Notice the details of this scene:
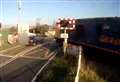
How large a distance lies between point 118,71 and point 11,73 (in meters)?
5.93

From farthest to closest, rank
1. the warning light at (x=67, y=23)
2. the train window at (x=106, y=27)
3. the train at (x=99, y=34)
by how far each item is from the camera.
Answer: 1. the warning light at (x=67, y=23)
2. the train window at (x=106, y=27)
3. the train at (x=99, y=34)

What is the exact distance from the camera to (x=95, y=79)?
1138cm

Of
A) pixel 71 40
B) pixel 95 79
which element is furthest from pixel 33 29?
pixel 95 79

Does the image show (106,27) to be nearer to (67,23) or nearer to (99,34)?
(99,34)

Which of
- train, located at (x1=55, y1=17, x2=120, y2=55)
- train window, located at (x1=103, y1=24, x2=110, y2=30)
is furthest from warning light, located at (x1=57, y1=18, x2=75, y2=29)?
train window, located at (x1=103, y1=24, x2=110, y2=30)

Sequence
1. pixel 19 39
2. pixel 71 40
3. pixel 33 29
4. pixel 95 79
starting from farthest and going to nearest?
pixel 33 29
pixel 19 39
pixel 71 40
pixel 95 79

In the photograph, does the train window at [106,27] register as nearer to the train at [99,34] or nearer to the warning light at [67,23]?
the train at [99,34]

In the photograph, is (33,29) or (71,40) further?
(33,29)

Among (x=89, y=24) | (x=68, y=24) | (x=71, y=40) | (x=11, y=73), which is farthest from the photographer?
(x=71, y=40)

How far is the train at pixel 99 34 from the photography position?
15.4m

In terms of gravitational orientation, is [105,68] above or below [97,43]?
below

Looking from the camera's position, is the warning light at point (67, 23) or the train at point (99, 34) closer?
the train at point (99, 34)

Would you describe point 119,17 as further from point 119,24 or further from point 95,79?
point 95,79

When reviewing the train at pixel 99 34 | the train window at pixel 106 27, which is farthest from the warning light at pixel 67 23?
the train window at pixel 106 27
